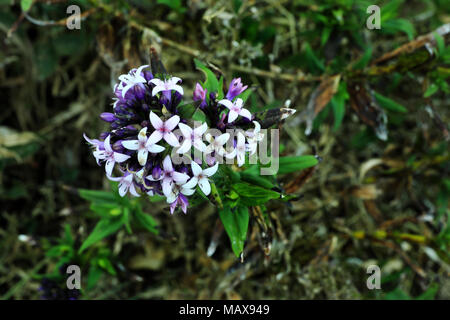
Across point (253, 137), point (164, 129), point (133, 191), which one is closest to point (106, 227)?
point (133, 191)

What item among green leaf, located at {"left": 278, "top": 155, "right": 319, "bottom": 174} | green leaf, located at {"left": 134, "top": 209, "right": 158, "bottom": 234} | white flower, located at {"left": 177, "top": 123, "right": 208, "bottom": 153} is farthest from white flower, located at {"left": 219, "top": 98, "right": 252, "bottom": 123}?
green leaf, located at {"left": 134, "top": 209, "right": 158, "bottom": 234}

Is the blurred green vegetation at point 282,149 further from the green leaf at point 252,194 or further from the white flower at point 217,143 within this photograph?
the white flower at point 217,143

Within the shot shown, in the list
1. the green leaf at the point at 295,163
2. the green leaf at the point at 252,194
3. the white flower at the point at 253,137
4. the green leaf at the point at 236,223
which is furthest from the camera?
the green leaf at the point at 295,163

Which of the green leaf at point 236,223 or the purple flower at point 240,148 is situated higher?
the purple flower at point 240,148

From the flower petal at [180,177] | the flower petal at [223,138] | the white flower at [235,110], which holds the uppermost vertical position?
the white flower at [235,110]

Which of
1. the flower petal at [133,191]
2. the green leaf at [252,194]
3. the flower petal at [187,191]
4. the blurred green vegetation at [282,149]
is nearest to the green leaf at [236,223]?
the green leaf at [252,194]

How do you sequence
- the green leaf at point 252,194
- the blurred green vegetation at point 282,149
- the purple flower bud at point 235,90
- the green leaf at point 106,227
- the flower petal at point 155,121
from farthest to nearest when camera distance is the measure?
1. the blurred green vegetation at point 282,149
2. the green leaf at point 106,227
3. the green leaf at point 252,194
4. the purple flower bud at point 235,90
5. the flower petal at point 155,121

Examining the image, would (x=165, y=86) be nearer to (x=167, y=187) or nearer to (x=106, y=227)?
(x=167, y=187)
